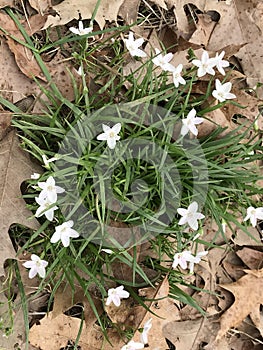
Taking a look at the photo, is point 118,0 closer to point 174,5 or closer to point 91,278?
point 174,5

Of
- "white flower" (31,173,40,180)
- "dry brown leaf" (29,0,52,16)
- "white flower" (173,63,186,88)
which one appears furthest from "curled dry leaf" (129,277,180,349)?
"dry brown leaf" (29,0,52,16)

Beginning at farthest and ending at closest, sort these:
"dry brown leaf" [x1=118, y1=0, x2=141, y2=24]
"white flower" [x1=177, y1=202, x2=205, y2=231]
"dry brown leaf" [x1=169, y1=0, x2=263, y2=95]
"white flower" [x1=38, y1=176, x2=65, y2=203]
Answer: "dry brown leaf" [x1=169, y1=0, x2=263, y2=95] < "dry brown leaf" [x1=118, y1=0, x2=141, y2=24] < "white flower" [x1=177, y1=202, x2=205, y2=231] < "white flower" [x1=38, y1=176, x2=65, y2=203]

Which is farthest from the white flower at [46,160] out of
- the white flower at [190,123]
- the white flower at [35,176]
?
the white flower at [190,123]

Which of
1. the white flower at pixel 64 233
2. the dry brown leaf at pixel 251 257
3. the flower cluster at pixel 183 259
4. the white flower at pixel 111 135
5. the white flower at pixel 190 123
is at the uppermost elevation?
the white flower at pixel 111 135

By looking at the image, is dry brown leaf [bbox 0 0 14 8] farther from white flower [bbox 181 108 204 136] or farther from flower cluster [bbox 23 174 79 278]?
white flower [bbox 181 108 204 136]

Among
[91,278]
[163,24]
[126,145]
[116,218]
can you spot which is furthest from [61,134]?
[163,24]

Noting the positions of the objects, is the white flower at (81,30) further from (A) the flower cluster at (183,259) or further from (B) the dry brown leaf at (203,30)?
(A) the flower cluster at (183,259)
